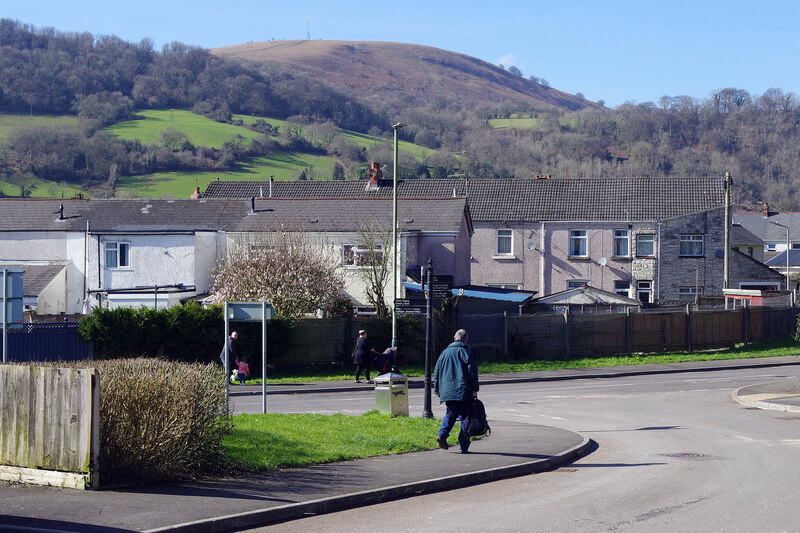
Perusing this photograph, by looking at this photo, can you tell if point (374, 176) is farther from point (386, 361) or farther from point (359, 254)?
point (386, 361)

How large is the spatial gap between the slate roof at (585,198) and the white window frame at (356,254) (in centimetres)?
1253

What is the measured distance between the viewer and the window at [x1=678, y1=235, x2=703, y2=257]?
5203 centimetres

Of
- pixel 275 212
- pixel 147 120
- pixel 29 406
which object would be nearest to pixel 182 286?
pixel 275 212

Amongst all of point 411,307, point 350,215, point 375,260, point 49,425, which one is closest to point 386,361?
point 411,307

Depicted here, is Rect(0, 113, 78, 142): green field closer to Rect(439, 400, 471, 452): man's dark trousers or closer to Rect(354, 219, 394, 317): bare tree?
Rect(354, 219, 394, 317): bare tree

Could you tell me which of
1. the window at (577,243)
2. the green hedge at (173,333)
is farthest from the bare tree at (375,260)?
the window at (577,243)

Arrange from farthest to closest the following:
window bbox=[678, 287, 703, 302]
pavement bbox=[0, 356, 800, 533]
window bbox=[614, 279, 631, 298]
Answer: window bbox=[614, 279, 631, 298] → window bbox=[678, 287, 703, 302] → pavement bbox=[0, 356, 800, 533]

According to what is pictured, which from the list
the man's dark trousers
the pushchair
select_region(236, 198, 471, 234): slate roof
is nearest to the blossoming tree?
the pushchair

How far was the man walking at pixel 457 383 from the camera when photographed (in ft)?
43.9

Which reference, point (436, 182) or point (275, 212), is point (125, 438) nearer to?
point (275, 212)

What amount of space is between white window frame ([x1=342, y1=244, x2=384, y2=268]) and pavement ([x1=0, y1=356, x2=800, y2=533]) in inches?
929

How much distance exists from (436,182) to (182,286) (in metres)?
25.2

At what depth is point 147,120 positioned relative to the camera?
5374 inches

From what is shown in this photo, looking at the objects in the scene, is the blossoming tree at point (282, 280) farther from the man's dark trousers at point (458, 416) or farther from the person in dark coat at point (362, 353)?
the man's dark trousers at point (458, 416)
